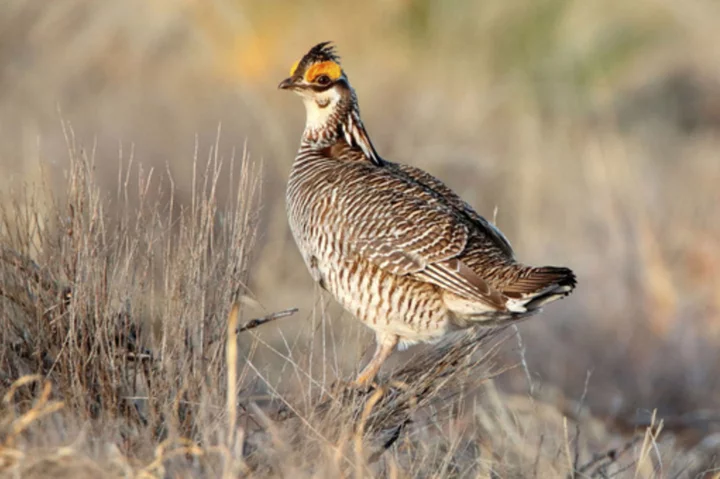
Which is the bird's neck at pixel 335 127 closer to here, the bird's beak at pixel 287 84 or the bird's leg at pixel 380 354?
the bird's beak at pixel 287 84

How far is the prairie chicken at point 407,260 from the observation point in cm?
424

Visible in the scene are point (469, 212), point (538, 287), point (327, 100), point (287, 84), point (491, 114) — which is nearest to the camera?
point (538, 287)

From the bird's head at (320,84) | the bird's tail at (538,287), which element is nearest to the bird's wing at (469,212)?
the bird's tail at (538,287)

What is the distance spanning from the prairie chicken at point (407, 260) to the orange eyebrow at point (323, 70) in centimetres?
47

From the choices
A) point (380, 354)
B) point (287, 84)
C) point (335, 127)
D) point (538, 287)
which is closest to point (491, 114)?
point (335, 127)

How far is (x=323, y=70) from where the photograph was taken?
4.91 m

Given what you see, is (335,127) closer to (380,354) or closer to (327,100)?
(327,100)

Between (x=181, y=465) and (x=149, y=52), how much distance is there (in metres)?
10.3

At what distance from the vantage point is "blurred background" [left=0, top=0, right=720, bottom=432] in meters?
8.95

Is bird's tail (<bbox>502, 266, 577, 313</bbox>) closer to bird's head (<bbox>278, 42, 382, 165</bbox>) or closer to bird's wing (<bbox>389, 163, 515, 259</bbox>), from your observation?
bird's wing (<bbox>389, 163, 515, 259</bbox>)

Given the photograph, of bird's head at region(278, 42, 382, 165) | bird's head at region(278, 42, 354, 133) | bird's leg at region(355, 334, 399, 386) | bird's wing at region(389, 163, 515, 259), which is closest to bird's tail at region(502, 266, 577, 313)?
bird's wing at region(389, 163, 515, 259)

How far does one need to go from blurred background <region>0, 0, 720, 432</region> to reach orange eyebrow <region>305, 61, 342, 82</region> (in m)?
3.50

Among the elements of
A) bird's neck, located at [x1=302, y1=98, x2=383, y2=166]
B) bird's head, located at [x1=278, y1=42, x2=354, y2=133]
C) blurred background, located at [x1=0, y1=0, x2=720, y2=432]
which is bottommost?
blurred background, located at [x1=0, y1=0, x2=720, y2=432]

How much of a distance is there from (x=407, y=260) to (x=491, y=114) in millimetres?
8021
